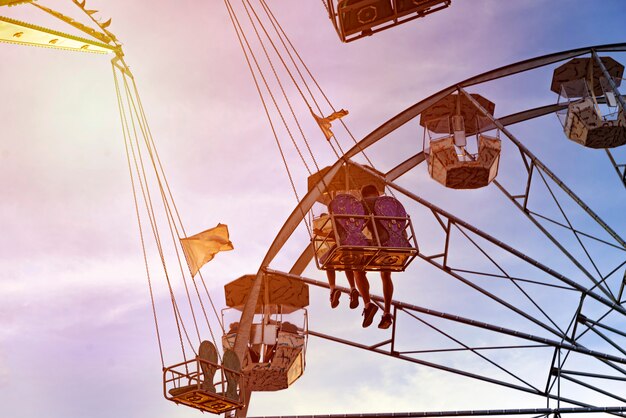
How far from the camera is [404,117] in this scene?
84.7ft

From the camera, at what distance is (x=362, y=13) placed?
17062 mm

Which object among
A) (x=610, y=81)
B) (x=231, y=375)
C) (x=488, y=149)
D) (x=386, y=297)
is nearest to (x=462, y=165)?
(x=488, y=149)

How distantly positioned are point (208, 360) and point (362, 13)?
7.01 meters

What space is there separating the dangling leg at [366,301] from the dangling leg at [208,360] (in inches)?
119

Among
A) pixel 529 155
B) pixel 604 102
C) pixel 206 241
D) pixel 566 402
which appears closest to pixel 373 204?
pixel 206 241

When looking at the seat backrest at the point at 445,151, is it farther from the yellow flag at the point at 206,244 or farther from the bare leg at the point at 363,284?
the bare leg at the point at 363,284

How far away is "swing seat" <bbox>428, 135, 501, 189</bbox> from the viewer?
82.2 feet

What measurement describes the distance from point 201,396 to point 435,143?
12.2 metres

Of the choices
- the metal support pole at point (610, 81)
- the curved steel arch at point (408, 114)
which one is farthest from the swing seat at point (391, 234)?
the metal support pole at point (610, 81)

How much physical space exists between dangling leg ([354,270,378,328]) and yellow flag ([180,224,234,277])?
14.9 feet

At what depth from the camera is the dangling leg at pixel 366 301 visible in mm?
17625

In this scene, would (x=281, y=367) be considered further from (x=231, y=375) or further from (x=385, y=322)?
(x=231, y=375)

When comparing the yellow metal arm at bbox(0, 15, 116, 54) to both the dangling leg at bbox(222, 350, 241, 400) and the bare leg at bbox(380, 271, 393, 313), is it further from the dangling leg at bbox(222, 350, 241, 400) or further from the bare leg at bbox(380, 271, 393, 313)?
the bare leg at bbox(380, 271, 393, 313)

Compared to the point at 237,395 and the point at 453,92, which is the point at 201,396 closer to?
the point at 237,395
